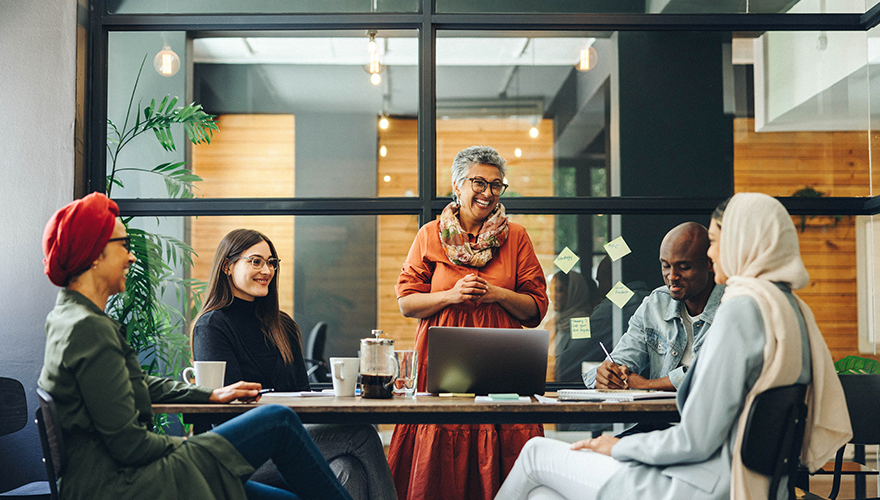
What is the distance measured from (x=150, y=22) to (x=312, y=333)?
1.98m

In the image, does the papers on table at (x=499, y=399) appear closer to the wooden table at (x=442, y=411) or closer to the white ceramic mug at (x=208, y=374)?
the wooden table at (x=442, y=411)

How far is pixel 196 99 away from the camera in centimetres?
385

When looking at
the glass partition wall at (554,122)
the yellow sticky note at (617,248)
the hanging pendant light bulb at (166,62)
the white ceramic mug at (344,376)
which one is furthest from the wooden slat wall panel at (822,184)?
the hanging pendant light bulb at (166,62)

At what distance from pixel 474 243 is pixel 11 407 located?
73.6 inches

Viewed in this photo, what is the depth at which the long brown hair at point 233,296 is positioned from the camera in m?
2.46

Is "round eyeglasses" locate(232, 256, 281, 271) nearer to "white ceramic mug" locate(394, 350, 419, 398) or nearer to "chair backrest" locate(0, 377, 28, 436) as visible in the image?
"white ceramic mug" locate(394, 350, 419, 398)

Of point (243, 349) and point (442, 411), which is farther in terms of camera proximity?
point (243, 349)

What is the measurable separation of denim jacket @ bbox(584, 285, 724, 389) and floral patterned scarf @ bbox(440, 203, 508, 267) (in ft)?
1.95

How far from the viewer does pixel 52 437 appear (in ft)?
5.05

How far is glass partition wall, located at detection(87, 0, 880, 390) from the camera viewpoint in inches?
143

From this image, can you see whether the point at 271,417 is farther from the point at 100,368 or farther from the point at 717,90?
the point at 717,90

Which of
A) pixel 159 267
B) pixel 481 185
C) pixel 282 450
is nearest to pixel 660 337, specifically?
pixel 481 185

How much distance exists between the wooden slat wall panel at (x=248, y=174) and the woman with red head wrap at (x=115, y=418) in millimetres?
1900

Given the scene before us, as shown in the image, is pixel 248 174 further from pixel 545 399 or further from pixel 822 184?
pixel 822 184
